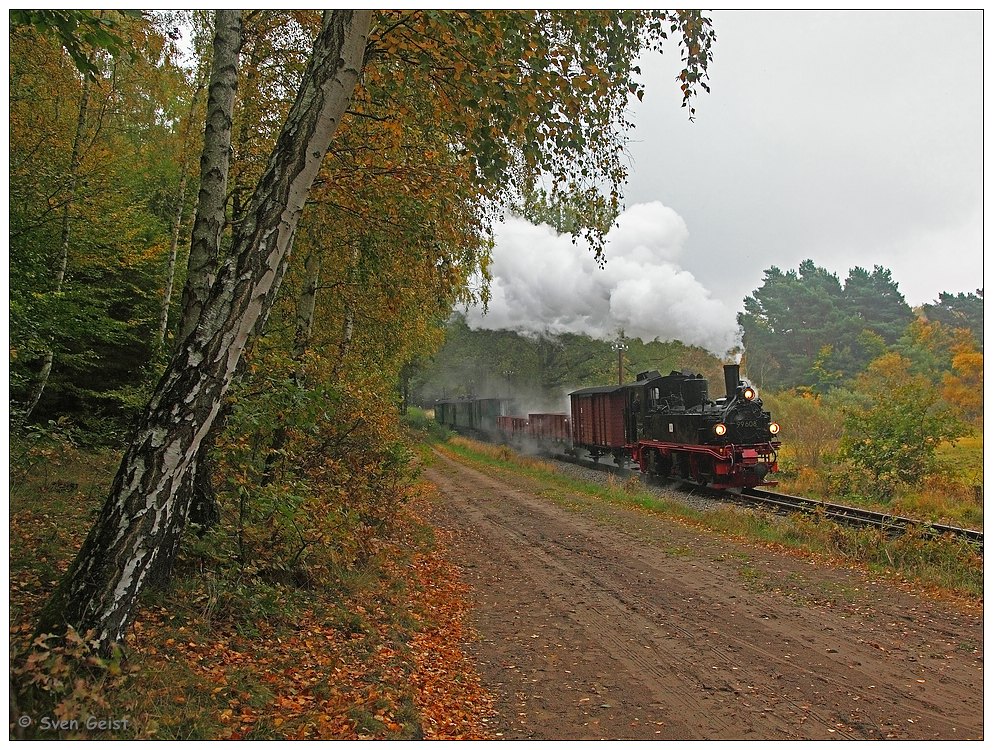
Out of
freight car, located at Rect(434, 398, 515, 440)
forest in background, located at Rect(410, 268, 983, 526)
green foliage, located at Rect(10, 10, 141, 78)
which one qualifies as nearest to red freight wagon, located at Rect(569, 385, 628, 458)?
forest in background, located at Rect(410, 268, 983, 526)

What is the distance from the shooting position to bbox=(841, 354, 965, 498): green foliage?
1528 centimetres

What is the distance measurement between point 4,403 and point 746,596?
6.93 m

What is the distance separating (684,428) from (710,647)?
37.3 ft

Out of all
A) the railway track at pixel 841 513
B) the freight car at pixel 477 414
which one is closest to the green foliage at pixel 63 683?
the railway track at pixel 841 513

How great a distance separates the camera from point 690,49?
5184 millimetres

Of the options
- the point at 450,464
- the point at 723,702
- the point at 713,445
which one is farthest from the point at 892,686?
the point at 450,464

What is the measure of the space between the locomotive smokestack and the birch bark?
14066 millimetres

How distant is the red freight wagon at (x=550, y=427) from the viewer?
1120 inches

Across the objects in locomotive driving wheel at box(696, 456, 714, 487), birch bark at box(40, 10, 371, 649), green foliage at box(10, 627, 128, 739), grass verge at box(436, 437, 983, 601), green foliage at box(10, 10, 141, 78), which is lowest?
grass verge at box(436, 437, 983, 601)

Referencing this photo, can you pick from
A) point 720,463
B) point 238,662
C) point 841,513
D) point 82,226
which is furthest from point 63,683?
point 720,463

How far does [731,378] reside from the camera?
16.4 m

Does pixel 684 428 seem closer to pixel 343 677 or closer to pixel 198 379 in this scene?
pixel 343 677

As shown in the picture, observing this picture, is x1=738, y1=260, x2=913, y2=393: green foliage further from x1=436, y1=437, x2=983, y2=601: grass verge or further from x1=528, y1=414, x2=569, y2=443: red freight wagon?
x1=436, y1=437, x2=983, y2=601: grass verge

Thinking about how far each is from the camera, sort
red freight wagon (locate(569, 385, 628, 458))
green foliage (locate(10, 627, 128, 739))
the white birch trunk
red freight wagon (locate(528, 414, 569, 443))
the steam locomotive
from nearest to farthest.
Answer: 1. green foliage (locate(10, 627, 128, 739))
2. the white birch trunk
3. the steam locomotive
4. red freight wagon (locate(569, 385, 628, 458))
5. red freight wagon (locate(528, 414, 569, 443))
